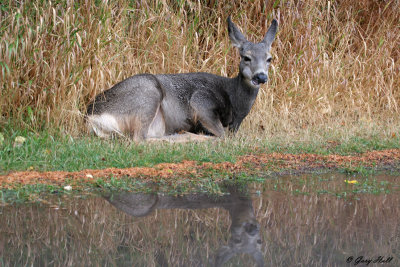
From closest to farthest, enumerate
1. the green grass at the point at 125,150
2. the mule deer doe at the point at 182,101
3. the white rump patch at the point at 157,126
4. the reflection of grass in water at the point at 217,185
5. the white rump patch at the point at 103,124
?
the reflection of grass in water at the point at 217,185, the green grass at the point at 125,150, the white rump patch at the point at 103,124, the mule deer doe at the point at 182,101, the white rump patch at the point at 157,126

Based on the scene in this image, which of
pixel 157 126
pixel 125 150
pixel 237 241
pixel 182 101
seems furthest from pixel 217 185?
pixel 182 101

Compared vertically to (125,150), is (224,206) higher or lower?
higher

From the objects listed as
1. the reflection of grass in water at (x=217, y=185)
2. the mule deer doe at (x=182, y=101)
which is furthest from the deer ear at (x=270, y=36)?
the reflection of grass in water at (x=217, y=185)

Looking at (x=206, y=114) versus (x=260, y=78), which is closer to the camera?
(x=260, y=78)

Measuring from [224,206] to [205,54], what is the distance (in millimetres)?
5387

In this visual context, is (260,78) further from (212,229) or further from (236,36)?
(212,229)

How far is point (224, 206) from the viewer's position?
13.8ft

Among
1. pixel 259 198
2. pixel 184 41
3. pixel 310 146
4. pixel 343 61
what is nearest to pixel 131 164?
pixel 259 198

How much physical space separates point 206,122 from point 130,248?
184 inches

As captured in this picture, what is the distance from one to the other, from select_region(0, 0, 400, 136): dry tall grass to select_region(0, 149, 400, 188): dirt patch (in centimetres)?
184

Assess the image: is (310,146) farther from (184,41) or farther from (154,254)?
(154,254)

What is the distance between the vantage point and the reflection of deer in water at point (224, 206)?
329cm

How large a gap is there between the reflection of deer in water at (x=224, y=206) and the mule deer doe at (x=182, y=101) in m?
2.83

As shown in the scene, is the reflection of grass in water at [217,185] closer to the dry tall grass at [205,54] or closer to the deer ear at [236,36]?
the dry tall grass at [205,54]
